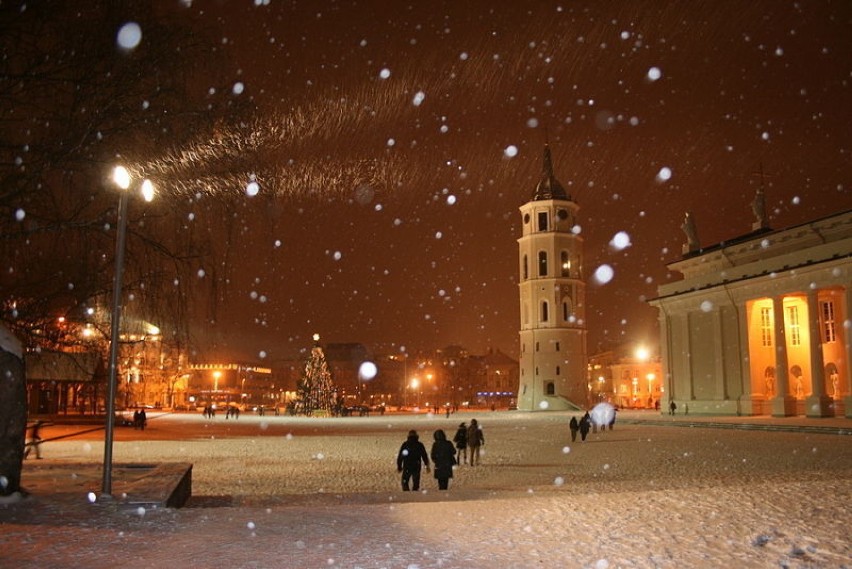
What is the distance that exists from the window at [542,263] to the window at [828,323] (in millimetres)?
37998

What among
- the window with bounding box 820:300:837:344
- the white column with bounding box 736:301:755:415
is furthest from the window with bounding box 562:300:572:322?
the window with bounding box 820:300:837:344

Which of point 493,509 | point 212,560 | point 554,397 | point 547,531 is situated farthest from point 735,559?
point 554,397

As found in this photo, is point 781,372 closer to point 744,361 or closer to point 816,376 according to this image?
point 816,376

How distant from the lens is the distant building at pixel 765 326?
43.2m

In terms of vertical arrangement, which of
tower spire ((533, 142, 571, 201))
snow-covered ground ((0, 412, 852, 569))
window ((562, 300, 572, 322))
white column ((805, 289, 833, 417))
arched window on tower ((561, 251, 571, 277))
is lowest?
snow-covered ground ((0, 412, 852, 569))

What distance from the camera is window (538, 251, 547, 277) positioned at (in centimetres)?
8554

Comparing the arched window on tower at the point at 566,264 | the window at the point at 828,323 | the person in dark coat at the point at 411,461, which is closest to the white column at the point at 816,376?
the window at the point at 828,323

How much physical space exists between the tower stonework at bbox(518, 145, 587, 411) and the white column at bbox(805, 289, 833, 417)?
125 ft

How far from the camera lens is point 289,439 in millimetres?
34562

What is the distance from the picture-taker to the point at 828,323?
49.2 meters

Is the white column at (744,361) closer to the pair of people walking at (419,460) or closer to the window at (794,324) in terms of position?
the window at (794,324)

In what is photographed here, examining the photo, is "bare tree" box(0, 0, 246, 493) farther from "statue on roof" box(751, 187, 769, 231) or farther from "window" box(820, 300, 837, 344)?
"statue on roof" box(751, 187, 769, 231)

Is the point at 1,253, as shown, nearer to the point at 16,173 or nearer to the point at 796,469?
the point at 16,173

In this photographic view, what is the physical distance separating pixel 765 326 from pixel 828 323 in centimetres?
394
